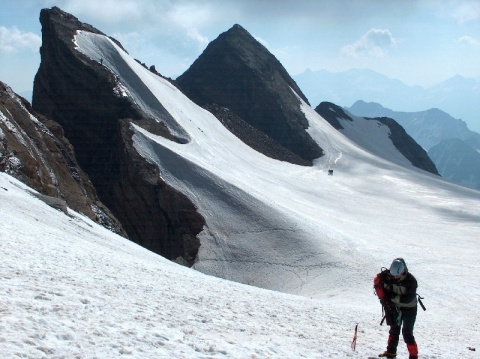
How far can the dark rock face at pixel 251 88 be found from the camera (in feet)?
292

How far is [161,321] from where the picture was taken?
1096cm

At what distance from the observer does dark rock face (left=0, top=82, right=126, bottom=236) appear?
102 feet

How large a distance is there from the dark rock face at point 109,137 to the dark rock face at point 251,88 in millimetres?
27878

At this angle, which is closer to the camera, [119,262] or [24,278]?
[24,278]

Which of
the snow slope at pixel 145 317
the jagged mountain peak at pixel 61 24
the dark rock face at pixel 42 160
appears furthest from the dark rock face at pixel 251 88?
the snow slope at pixel 145 317

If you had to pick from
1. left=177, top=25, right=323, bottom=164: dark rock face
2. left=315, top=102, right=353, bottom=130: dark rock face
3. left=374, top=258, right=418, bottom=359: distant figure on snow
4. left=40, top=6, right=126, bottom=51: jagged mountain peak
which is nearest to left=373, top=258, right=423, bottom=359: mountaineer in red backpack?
left=374, top=258, right=418, bottom=359: distant figure on snow

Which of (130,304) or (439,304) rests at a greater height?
(439,304)

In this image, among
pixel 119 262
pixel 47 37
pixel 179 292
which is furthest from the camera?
pixel 47 37

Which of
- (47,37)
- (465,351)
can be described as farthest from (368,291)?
(47,37)

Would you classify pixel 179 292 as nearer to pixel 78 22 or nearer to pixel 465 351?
pixel 465 351

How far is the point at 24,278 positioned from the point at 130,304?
2.42 meters

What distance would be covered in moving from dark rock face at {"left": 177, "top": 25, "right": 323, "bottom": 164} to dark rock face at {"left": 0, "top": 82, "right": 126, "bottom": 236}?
4099cm

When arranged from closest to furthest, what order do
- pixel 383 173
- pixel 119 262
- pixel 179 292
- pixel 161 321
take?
1. pixel 161 321
2. pixel 179 292
3. pixel 119 262
4. pixel 383 173

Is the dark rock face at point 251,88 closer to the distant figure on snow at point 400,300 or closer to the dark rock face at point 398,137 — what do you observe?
the dark rock face at point 398,137
